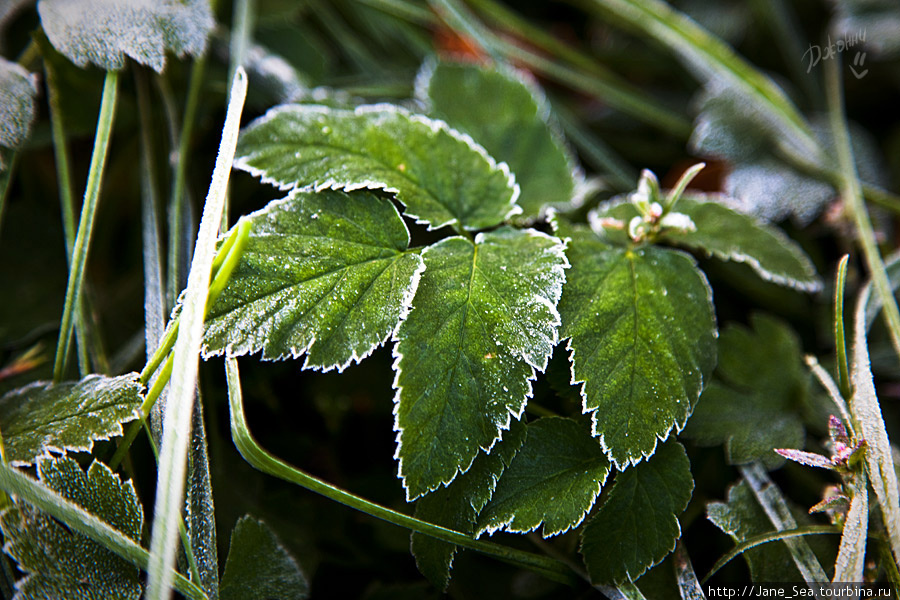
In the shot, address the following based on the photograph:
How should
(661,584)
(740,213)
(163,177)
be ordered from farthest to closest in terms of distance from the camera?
(163,177), (740,213), (661,584)

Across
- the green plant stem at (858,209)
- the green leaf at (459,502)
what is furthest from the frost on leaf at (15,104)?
the green plant stem at (858,209)

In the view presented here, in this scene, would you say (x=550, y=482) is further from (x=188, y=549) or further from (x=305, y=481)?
(x=188, y=549)

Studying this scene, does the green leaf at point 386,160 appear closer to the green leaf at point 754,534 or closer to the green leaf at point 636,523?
the green leaf at point 636,523

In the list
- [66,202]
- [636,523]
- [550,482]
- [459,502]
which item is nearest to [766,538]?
[636,523]

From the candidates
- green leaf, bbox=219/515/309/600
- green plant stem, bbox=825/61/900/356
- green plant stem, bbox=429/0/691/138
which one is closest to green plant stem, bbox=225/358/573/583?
green leaf, bbox=219/515/309/600

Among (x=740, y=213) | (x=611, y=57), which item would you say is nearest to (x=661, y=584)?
(x=740, y=213)

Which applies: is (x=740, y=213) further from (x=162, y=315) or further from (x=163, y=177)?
(x=163, y=177)

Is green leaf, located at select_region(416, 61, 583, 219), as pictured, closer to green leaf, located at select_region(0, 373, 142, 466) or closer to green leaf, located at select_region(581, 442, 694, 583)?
green leaf, located at select_region(581, 442, 694, 583)
